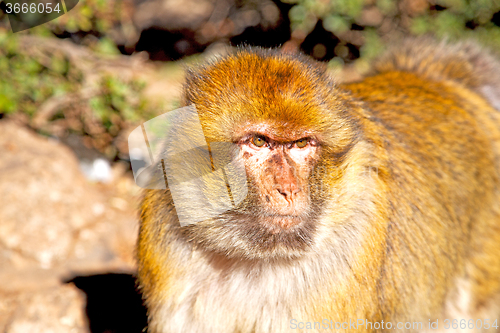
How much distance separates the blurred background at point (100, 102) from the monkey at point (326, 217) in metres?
0.51

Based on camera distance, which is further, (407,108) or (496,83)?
(496,83)

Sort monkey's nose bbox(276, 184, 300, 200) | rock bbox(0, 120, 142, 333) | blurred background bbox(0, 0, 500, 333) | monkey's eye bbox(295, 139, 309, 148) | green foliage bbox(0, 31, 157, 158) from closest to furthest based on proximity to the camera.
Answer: monkey's nose bbox(276, 184, 300, 200)
monkey's eye bbox(295, 139, 309, 148)
rock bbox(0, 120, 142, 333)
blurred background bbox(0, 0, 500, 333)
green foliage bbox(0, 31, 157, 158)

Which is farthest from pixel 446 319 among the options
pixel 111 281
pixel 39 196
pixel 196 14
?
pixel 196 14

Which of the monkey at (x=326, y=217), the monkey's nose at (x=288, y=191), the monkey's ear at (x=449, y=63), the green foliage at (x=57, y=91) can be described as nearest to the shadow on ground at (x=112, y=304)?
the monkey at (x=326, y=217)

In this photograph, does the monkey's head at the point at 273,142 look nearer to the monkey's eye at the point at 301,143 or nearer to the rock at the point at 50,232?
the monkey's eye at the point at 301,143

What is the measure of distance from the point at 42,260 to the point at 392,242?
2258 millimetres

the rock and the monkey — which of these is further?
the rock

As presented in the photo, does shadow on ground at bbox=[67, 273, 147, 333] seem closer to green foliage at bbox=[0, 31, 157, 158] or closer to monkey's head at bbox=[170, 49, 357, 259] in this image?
monkey's head at bbox=[170, 49, 357, 259]

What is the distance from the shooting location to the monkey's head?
63.0 inches

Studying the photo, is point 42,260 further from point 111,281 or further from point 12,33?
point 12,33

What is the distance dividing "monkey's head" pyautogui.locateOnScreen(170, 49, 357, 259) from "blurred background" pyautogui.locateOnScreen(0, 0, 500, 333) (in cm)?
45

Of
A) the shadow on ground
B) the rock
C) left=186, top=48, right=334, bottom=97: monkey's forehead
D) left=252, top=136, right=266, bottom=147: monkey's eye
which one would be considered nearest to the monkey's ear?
left=186, top=48, right=334, bottom=97: monkey's forehead

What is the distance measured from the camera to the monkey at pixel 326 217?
1.63 m

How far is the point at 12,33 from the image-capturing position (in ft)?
12.8
